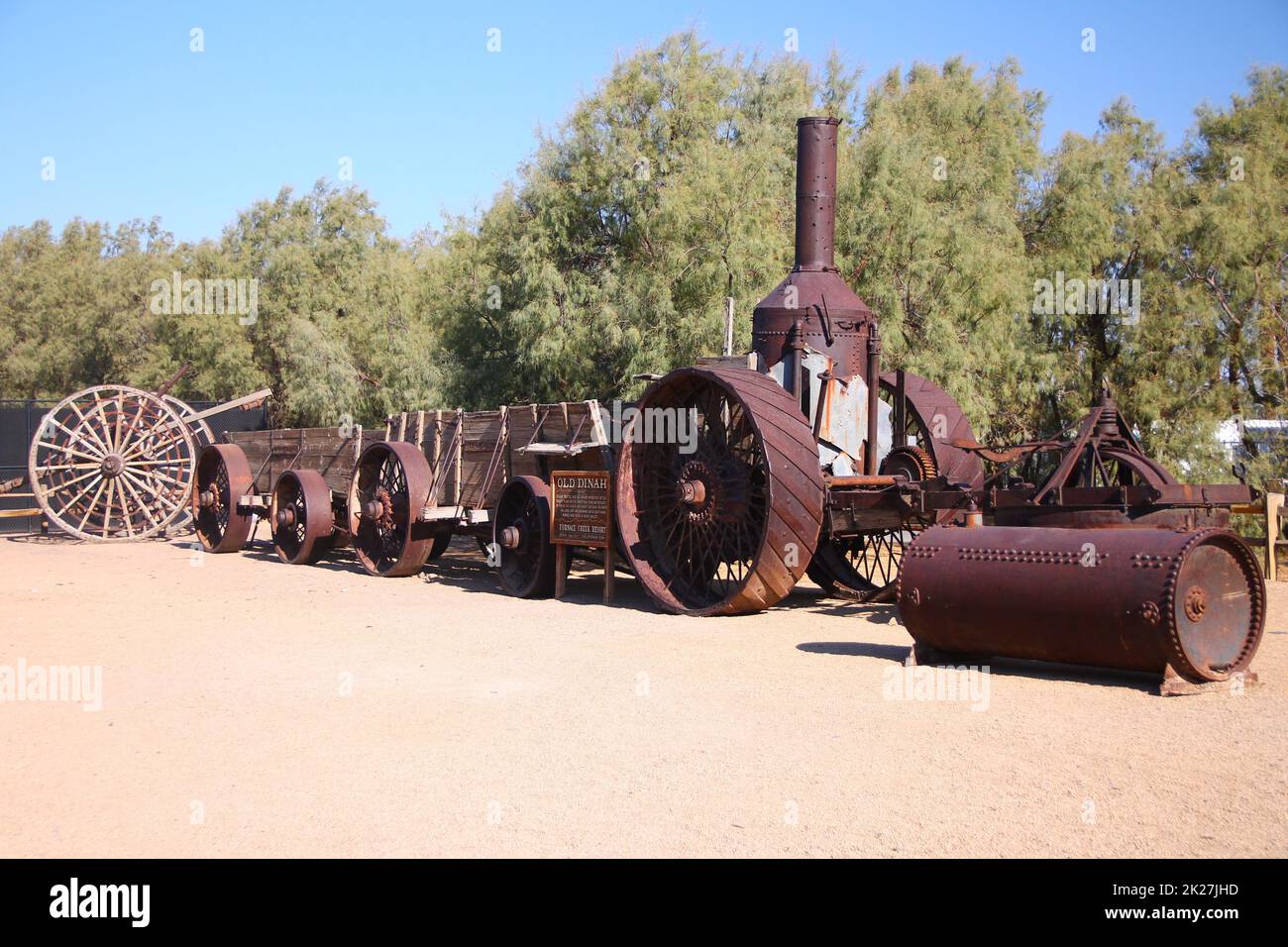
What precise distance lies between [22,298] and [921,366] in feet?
141

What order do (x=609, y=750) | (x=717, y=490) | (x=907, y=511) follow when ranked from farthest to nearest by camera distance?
(x=717, y=490) < (x=907, y=511) < (x=609, y=750)

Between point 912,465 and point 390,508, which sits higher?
point 912,465

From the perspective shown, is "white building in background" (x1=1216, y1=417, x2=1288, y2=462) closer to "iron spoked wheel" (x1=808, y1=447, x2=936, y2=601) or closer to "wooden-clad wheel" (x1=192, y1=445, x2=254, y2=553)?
"iron spoked wheel" (x1=808, y1=447, x2=936, y2=601)

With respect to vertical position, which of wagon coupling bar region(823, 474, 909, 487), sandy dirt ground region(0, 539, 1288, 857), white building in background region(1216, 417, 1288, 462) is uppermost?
white building in background region(1216, 417, 1288, 462)

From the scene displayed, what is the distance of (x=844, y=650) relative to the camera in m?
9.44

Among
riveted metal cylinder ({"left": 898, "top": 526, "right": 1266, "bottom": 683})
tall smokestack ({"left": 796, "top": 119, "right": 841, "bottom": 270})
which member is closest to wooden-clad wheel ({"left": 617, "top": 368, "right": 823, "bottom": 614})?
riveted metal cylinder ({"left": 898, "top": 526, "right": 1266, "bottom": 683})

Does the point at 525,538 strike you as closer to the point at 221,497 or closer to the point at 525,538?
the point at 525,538

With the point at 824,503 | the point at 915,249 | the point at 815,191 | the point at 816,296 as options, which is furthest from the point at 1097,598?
the point at 915,249

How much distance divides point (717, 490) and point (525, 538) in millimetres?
2917

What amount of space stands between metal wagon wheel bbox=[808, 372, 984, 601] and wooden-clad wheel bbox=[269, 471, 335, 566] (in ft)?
23.1

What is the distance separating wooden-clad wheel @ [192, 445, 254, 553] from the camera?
18547mm

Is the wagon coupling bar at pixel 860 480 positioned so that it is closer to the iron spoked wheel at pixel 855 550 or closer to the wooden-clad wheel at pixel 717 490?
the wooden-clad wheel at pixel 717 490

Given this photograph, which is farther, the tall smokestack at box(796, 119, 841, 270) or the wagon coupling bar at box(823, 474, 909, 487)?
the tall smokestack at box(796, 119, 841, 270)

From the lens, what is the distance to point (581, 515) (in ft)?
41.5
